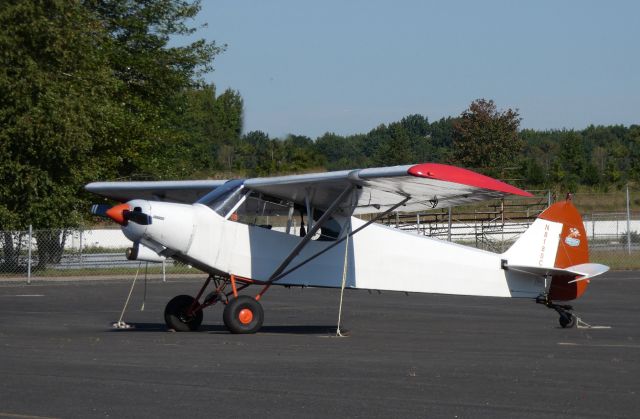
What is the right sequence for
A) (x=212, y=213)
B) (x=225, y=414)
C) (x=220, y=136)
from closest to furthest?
(x=225, y=414)
(x=212, y=213)
(x=220, y=136)

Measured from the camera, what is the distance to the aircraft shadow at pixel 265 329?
50.2ft

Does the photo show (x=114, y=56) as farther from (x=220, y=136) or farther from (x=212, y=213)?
(x=220, y=136)

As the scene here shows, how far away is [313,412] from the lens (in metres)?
7.62

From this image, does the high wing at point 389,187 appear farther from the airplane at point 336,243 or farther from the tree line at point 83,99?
the tree line at point 83,99

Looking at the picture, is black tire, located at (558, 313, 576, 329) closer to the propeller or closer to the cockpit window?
the cockpit window

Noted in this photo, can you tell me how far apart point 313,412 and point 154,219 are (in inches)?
257

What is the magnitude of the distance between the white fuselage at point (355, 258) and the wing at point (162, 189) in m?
2.35

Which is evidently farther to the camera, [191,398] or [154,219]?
[154,219]

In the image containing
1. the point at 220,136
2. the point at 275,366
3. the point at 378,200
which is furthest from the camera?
the point at 220,136

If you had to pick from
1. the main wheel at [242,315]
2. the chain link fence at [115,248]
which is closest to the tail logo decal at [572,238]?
the main wheel at [242,315]

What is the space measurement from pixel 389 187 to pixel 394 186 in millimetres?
133

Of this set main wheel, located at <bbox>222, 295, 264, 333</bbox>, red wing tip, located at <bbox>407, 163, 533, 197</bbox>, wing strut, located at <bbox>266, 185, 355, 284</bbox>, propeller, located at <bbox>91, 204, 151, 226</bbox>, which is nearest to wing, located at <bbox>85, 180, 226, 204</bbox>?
wing strut, located at <bbox>266, 185, 355, 284</bbox>

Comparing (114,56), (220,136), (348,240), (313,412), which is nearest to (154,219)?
(348,240)

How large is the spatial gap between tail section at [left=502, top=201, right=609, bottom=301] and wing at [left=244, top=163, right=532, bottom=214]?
4.48 feet
